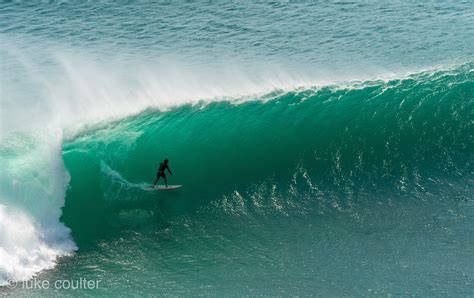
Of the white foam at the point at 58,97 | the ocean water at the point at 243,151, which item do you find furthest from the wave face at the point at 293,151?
the white foam at the point at 58,97

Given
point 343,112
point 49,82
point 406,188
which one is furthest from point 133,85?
point 406,188

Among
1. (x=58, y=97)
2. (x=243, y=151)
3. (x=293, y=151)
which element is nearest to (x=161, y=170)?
(x=243, y=151)

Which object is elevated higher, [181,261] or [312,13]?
[312,13]

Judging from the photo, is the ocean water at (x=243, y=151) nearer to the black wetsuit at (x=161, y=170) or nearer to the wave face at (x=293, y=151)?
the wave face at (x=293, y=151)

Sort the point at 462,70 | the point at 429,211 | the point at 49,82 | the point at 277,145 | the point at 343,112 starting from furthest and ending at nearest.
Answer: the point at 49,82 < the point at 462,70 < the point at 343,112 < the point at 277,145 < the point at 429,211

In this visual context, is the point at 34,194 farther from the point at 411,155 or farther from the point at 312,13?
the point at 312,13
